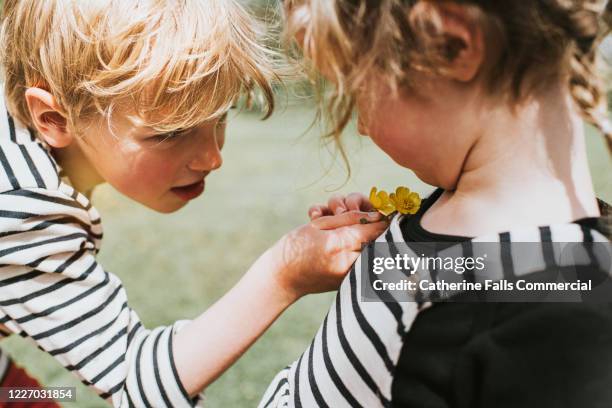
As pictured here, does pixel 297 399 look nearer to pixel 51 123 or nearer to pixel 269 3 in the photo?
pixel 51 123

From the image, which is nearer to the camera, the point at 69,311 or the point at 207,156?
the point at 69,311

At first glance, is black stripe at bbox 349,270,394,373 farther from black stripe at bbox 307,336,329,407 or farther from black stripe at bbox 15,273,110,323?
black stripe at bbox 15,273,110,323

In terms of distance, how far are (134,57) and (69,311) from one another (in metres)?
0.53

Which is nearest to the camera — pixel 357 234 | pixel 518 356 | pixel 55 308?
pixel 518 356

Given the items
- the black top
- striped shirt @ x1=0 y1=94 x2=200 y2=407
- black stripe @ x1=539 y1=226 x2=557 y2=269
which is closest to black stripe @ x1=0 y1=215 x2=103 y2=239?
striped shirt @ x1=0 y1=94 x2=200 y2=407


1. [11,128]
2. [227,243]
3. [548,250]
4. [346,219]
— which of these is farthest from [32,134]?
[227,243]

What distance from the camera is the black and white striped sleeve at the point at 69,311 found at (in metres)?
1.21

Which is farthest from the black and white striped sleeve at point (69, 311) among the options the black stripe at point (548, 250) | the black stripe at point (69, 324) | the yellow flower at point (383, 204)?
the black stripe at point (548, 250)

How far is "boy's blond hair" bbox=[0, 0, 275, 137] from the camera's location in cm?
128

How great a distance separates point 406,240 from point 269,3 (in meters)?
0.81

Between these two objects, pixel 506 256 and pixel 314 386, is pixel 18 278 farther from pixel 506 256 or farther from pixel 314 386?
pixel 506 256

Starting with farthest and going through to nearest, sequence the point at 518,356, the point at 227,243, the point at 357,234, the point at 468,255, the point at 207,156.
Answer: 1. the point at 227,243
2. the point at 207,156
3. the point at 357,234
4. the point at 468,255
5. the point at 518,356

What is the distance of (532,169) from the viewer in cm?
90

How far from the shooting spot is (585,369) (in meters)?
0.77
